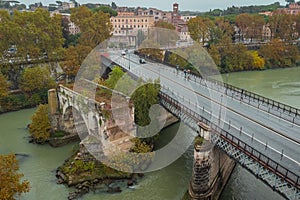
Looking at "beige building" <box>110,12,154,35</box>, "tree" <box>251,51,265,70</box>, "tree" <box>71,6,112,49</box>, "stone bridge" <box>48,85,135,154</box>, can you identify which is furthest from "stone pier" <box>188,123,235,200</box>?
"beige building" <box>110,12,154,35</box>

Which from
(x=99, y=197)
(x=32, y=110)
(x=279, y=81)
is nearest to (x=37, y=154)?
(x=99, y=197)

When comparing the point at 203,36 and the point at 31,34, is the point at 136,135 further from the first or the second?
the point at 203,36

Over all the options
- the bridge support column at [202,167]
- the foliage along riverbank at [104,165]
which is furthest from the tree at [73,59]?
the bridge support column at [202,167]

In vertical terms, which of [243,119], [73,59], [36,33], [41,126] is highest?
[36,33]

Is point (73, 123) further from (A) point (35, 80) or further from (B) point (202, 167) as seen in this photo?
(B) point (202, 167)

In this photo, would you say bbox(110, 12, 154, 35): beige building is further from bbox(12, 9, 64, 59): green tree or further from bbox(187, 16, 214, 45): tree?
bbox(12, 9, 64, 59): green tree

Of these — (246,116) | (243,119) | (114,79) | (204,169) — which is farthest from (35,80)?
(204,169)
